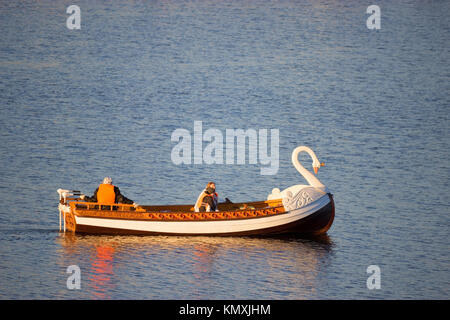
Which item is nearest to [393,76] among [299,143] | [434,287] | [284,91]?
[284,91]

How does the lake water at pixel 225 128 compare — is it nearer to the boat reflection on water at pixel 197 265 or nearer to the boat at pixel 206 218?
the boat reflection on water at pixel 197 265

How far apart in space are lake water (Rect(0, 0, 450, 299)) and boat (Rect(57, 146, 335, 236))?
43 centimetres

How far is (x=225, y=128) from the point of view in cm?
5619

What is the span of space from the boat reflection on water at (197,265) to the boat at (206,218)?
28 centimetres

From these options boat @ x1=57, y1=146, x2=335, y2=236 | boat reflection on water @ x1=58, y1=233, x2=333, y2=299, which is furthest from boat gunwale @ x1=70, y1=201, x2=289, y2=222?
boat reflection on water @ x1=58, y1=233, x2=333, y2=299

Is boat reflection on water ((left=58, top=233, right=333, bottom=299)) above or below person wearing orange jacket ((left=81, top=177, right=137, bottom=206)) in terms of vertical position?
below

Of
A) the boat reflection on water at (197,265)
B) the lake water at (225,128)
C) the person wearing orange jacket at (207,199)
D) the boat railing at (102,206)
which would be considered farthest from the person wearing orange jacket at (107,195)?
the person wearing orange jacket at (207,199)

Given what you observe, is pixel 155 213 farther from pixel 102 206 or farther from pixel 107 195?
pixel 102 206

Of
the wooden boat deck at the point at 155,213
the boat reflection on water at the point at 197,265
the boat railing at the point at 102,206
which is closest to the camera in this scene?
A: the boat reflection on water at the point at 197,265

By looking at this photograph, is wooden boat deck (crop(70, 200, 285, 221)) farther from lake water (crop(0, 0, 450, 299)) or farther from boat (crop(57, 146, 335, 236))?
lake water (crop(0, 0, 450, 299))

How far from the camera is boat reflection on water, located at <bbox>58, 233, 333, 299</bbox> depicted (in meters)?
29.2

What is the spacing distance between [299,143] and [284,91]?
1471cm

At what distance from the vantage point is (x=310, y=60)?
7550 centimetres

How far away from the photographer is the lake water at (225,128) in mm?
31078
